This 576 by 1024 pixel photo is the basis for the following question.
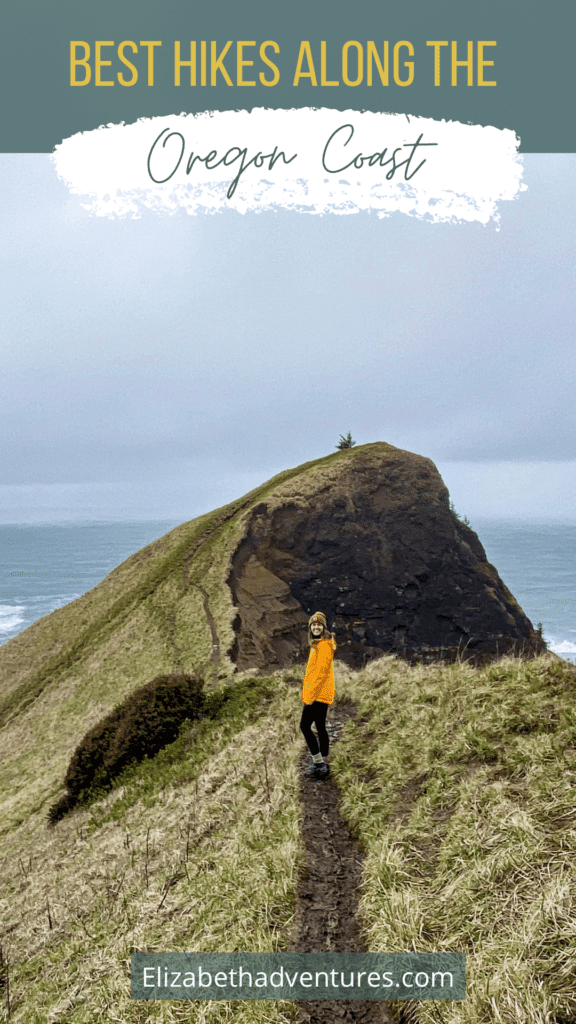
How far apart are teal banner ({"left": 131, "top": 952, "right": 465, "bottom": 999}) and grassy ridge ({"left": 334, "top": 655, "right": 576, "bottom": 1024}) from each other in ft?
0.52

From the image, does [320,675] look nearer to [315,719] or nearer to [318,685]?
[318,685]

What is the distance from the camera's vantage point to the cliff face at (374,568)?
3725 cm

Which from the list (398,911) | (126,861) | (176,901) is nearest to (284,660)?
(126,861)

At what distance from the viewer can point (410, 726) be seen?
30.1ft

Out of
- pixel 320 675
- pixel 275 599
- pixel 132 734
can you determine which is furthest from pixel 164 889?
pixel 275 599

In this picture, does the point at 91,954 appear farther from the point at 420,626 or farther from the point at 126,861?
the point at 420,626

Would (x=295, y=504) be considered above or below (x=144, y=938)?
above

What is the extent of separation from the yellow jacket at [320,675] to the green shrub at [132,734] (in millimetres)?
8060

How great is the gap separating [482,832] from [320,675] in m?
3.65

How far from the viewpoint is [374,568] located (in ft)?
133

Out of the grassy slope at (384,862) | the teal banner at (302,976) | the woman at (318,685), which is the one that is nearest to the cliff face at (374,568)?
the grassy slope at (384,862)

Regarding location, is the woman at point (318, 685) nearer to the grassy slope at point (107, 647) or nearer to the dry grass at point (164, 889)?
the dry grass at point (164, 889)

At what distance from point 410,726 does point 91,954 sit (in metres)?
5.96

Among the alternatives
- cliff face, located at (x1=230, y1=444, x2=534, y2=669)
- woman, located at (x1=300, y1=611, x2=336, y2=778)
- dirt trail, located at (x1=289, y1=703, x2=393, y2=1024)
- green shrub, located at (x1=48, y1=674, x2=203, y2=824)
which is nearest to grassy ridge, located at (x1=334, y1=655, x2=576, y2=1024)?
dirt trail, located at (x1=289, y1=703, x2=393, y2=1024)
